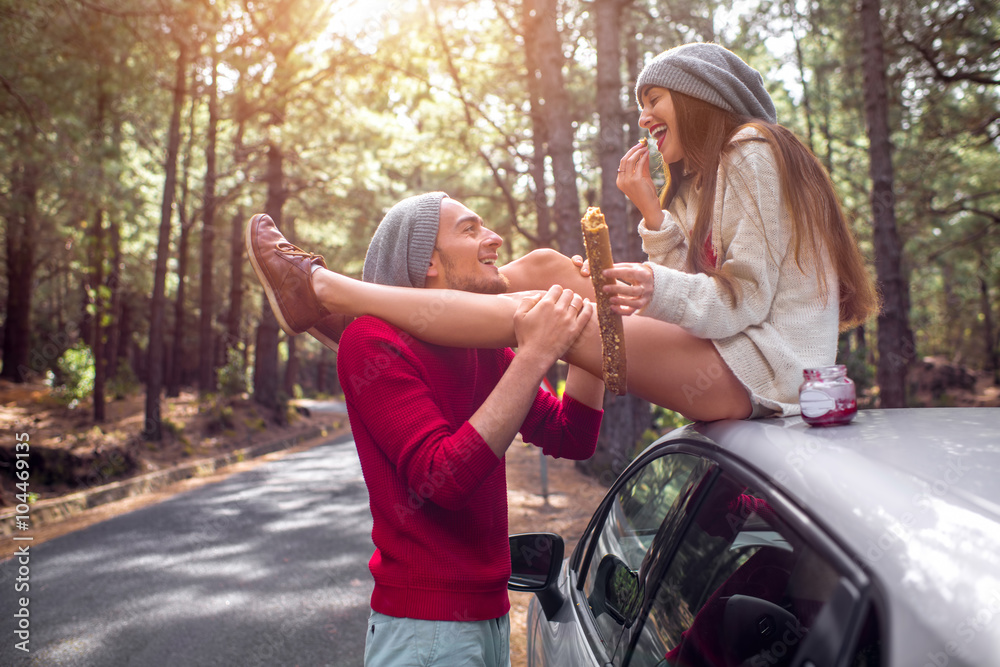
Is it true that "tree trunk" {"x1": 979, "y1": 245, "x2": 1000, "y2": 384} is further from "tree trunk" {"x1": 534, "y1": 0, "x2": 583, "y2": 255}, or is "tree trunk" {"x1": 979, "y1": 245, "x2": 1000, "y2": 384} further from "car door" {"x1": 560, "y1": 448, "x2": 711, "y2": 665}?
"car door" {"x1": 560, "y1": 448, "x2": 711, "y2": 665}

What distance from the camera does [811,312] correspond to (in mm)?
2240

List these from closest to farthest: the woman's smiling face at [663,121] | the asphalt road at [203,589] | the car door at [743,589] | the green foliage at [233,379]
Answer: the car door at [743,589]
the woman's smiling face at [663,121]
the asphalt road at [203,589]
the green foliage at [233,379]

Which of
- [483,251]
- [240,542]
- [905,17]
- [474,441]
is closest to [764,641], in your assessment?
[474,441]

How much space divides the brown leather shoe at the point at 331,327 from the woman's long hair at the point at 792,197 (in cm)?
119

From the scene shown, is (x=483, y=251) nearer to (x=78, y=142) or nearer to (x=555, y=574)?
(x=555, y=574)

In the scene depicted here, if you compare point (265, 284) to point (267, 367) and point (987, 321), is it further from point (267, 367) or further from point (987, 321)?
point (987, 321)

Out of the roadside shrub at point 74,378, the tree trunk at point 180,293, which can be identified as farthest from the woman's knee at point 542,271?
the roadside shrub at point 74,378

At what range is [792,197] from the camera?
2.26 meters

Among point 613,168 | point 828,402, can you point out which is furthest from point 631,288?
point 613,168

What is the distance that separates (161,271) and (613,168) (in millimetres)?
9244

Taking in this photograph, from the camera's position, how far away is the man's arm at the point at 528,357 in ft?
5.72

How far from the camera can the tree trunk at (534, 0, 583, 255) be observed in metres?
10.6

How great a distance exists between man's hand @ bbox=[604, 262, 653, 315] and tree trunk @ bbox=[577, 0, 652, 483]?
7281mm

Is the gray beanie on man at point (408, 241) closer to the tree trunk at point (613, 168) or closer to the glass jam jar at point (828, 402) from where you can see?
the glass jam jar at point (828, 402)
